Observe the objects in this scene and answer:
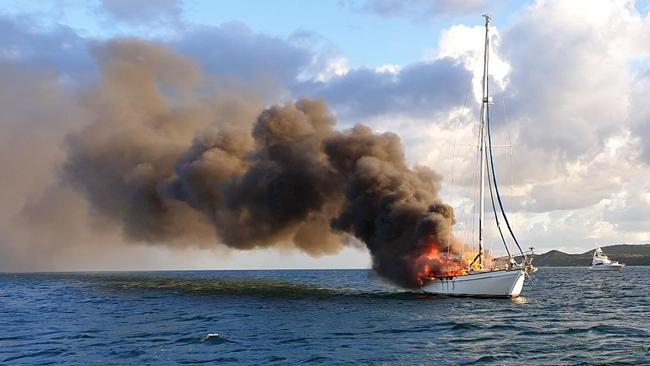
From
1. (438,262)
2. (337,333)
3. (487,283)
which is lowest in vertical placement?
(337,333)

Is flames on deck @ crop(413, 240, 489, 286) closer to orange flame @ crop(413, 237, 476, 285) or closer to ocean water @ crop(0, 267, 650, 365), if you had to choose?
orange flame @ crop(413, 237, 476, 285)

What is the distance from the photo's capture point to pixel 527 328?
40.6 m

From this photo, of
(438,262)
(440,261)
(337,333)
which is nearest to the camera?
(337,333)

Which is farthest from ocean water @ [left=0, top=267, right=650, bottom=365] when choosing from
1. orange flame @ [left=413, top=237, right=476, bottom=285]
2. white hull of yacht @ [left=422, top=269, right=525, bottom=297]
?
orange flame @ [left=413, top=237, right=476, bottom=285]

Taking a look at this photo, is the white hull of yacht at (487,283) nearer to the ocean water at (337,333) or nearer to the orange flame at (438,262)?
the ocean water at (337,333)

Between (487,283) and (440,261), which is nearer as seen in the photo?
(487,283)

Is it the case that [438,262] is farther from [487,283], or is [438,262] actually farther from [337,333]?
[337,333]

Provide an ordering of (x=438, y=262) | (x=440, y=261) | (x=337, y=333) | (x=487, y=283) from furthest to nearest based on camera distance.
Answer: (x=438, y=262), (x=440, y=261), (x=487, y=283), (x=337, y=333)

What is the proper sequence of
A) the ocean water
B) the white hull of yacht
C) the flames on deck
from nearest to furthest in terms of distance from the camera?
1. the ocean water
2. the white hull of yacht
3. the flames on deck

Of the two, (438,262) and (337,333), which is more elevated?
(438,262)

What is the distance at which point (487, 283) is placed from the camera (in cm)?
5775

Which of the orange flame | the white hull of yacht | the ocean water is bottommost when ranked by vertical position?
the ocean water

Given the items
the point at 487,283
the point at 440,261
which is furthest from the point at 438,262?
the point at 487,283

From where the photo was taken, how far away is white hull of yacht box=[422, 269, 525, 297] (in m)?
57.2
